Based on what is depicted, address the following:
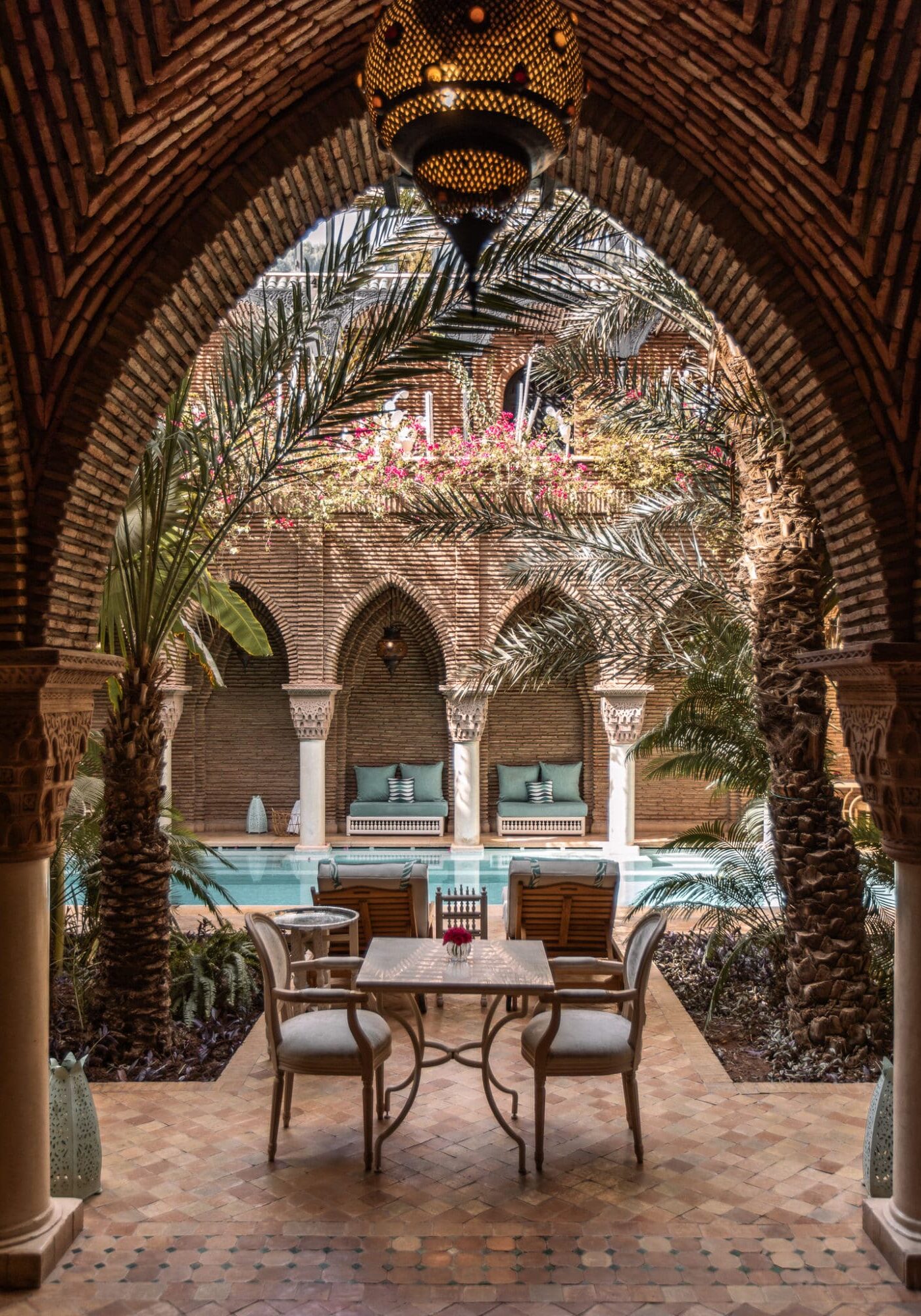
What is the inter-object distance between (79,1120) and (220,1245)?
83 cm

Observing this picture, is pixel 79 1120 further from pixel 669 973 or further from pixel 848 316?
pixel 669 973

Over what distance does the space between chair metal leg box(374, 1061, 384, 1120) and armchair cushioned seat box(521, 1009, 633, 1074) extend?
0.77 metres

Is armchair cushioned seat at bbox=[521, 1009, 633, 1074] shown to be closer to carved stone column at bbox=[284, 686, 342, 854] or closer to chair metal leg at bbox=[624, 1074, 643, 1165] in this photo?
chair metal leg at bbox=[624, 1074, 643, 1165]

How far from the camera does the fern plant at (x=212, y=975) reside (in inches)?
280

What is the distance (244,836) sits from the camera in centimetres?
1702

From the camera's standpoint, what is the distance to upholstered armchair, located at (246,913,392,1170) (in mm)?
4723

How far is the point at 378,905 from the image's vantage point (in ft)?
24.6

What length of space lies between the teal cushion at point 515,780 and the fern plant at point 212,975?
9.50 m

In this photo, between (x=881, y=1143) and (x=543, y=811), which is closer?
(x=881, y=1143)

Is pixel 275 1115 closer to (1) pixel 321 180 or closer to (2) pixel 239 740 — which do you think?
(1) pixel 321 180

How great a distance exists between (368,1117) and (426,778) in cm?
1273

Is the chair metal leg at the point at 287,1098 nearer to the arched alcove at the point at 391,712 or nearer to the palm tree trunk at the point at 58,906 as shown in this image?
the palm tree trunk at the point at 58,906

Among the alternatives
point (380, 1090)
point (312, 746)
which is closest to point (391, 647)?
point (312, 746)

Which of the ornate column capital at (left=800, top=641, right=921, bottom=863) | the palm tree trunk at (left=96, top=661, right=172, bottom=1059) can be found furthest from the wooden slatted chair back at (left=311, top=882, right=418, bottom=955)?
the ornate column capital at (left=800, top=641, right=921, bottom=863)
